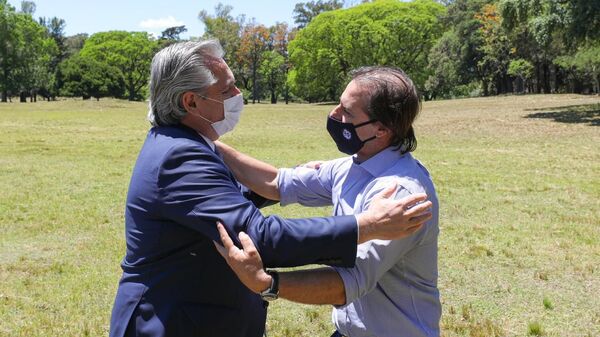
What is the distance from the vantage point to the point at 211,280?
224 cm

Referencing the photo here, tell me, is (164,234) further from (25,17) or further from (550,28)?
(25,17)

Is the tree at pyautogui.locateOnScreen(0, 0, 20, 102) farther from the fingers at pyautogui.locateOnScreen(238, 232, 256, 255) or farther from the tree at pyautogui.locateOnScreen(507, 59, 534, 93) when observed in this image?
the fingers at pyautogui.locateOnScreen(238, 232, 256, 255)

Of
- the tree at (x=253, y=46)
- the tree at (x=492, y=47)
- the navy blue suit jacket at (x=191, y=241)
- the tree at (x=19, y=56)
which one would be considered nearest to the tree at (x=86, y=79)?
the tree at (x=19, y=56)

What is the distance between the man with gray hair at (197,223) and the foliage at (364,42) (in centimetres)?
6251

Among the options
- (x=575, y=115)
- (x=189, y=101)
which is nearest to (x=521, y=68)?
(x=575, y=115)

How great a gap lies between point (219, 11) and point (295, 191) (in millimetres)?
90787

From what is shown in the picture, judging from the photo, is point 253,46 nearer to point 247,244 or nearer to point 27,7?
point 27,7

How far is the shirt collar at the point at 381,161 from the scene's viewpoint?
2.40 metres

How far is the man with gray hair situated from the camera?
6.34 ft

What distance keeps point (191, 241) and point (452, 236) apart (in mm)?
6768

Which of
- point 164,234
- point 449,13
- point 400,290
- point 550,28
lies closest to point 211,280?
point 164,234

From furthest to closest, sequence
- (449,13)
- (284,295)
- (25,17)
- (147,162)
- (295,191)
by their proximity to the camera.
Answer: (25,17) → (449,13) → (295,191) → (147,162) → (284,295)

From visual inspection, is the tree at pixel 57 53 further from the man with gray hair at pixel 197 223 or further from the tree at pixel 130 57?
the man with gray hair at pixel 197 223

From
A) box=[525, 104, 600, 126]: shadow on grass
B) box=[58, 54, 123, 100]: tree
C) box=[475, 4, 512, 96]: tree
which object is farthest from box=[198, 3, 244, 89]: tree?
box=[525, 104, 600, 126]: shadow on grass
